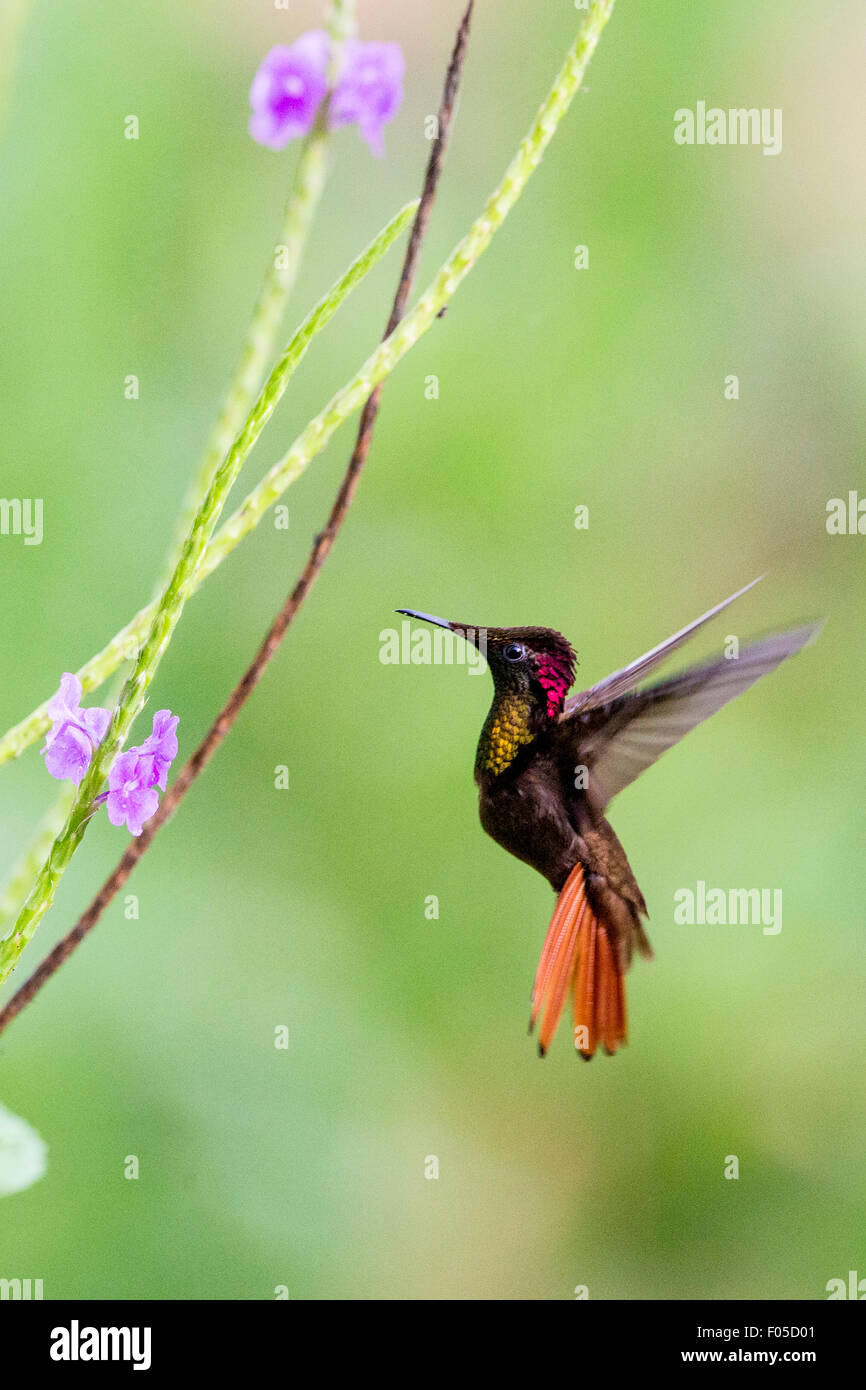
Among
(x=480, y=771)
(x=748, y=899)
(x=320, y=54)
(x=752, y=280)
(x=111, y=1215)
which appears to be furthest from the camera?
(x=752, y=280)

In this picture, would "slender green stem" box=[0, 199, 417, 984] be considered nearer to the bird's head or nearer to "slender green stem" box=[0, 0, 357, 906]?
"slender green stem" box=[0, 0, 357, 906]

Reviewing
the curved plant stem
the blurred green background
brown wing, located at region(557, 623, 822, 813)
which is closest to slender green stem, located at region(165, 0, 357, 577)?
the curved plant stem

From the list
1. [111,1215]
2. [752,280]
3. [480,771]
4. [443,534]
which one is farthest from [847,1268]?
[752,280]

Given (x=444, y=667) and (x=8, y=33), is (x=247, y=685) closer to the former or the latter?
(x=8, y=33)

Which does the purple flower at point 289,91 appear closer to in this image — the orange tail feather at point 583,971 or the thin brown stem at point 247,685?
the thin brown stem at point 247,685

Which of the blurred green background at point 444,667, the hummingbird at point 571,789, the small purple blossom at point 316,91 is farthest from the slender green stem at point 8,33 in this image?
the blurred green background at point 444,667

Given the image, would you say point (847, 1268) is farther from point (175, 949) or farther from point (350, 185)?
point (350, 185)

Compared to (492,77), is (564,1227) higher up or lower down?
lower down

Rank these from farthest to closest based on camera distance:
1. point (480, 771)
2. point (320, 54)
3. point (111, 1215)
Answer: point (111, 1215) → point (480, 771) → point (320, 54)
